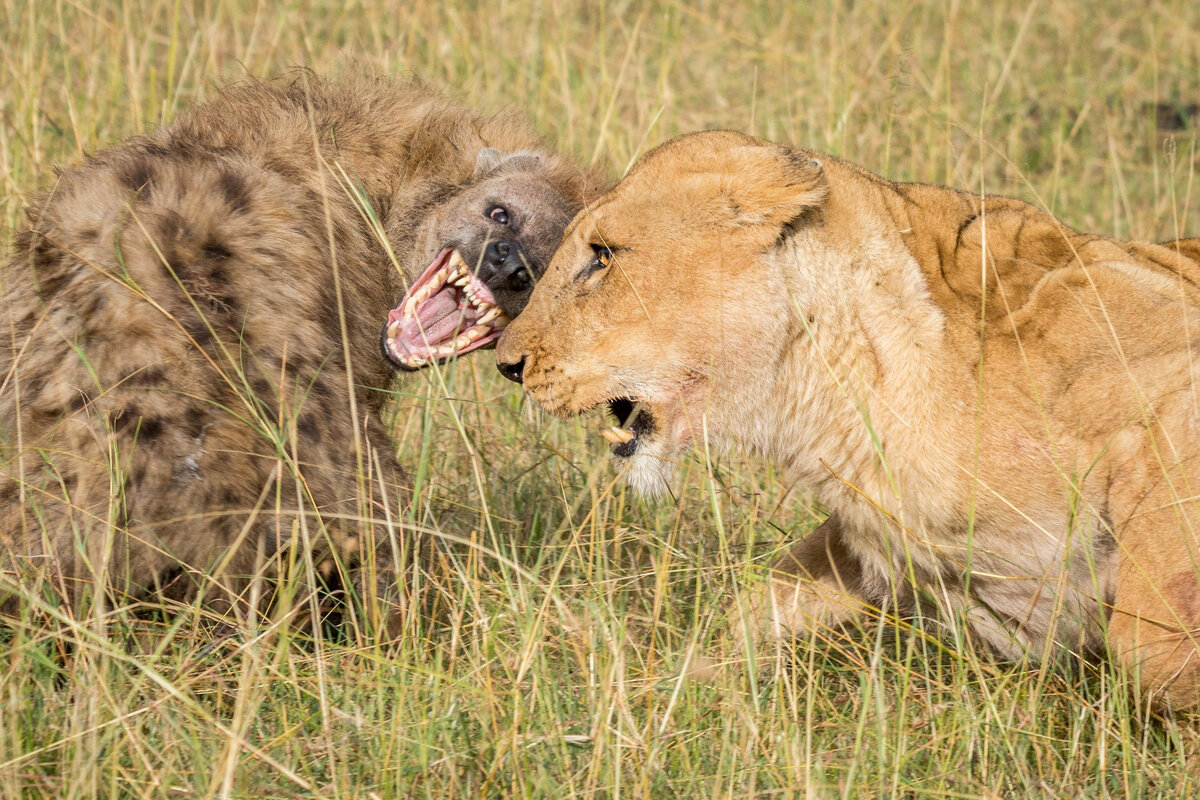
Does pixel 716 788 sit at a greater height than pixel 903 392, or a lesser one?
lesser

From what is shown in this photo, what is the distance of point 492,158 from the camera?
469cm

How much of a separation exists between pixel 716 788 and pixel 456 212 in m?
2.46

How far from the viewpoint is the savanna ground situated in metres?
2.65

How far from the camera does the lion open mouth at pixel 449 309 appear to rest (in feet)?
13.5

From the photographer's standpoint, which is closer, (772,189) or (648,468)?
(772,189)

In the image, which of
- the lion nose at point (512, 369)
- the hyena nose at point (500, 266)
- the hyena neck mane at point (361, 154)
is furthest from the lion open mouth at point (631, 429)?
the hyena nose at point (500, 266)

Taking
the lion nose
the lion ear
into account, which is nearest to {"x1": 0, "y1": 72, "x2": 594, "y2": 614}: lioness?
the lion nose

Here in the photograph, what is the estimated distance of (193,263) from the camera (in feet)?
11.5

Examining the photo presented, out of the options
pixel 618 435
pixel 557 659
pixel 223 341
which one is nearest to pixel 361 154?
pixel 223 341

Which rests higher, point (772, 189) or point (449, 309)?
point (772, 189)

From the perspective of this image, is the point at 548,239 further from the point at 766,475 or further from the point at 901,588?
the point at 901,588

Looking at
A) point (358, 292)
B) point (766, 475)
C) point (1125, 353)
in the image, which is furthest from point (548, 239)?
point (1125, 353)

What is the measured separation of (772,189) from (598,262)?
0.49 m

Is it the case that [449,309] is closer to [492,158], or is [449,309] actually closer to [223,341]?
[492,158]
